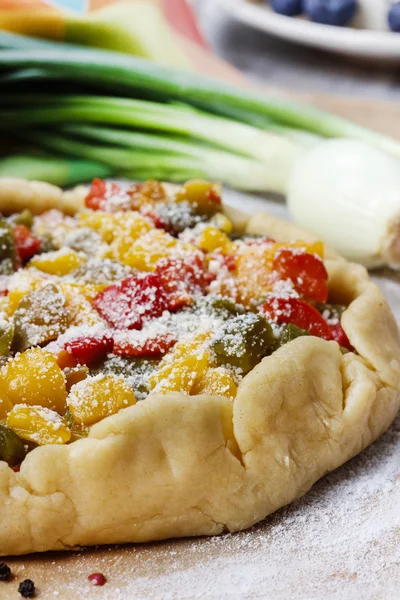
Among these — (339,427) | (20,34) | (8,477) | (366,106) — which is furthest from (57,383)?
(366,106)

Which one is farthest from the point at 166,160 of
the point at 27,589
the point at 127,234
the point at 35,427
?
the point at 27,589

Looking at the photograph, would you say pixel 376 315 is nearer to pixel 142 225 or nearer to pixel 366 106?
pixel 142 225

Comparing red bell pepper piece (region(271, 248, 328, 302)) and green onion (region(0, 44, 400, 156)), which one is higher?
red bell pepper piece (region(271, 248, 328, 302))

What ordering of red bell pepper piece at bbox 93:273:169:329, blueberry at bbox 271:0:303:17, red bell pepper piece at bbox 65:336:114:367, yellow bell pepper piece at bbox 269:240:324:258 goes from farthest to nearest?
blueberry at bbox 271:0:303:17, yellow bell pepper piece at bbox 269:240:324:258, red bell pepper piece at bbox 93:273:169:329, red bell pepper piece at bbox 65:336:114:367

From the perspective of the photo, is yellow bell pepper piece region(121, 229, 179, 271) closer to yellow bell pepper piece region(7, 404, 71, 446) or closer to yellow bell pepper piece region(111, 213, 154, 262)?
yellow bell pepper piece region(111, 213, 154, 262)

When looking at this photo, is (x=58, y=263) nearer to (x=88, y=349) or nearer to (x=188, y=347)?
(x=88, y=349)

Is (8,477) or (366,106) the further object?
(366,106)

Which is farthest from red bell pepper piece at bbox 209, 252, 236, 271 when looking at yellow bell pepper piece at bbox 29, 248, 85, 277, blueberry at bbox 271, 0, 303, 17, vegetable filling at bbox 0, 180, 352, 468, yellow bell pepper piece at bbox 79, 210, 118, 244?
blueberry at bbox 271, 0, 303, 17
